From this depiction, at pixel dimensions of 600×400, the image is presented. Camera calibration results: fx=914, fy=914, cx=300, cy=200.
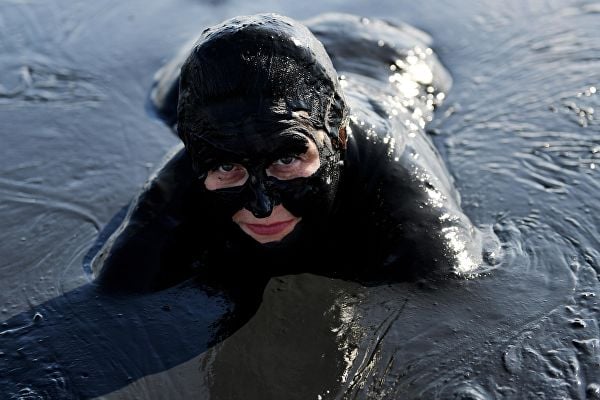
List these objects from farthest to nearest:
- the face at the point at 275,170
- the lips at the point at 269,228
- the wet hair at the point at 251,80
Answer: the lips at the point at 269,228 → the face at the point at 275,170 → the wet hair at the point at 251,80

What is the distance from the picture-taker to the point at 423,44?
21.7 feet

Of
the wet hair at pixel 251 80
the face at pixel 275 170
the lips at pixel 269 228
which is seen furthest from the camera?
the lips at pixel 269 228

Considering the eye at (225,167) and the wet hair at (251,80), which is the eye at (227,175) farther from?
the wet hair at (251,80)

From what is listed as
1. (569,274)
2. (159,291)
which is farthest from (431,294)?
(159,291)

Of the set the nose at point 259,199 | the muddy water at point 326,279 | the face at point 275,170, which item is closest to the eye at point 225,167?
the face at point 275,170

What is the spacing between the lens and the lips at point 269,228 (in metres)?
3.93

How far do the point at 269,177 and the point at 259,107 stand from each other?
325 mm

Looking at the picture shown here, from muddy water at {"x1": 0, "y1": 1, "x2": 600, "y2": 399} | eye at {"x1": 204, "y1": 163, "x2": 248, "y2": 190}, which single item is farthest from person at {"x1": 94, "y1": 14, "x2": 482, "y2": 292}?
muddy water at {"x1": 0, "y1": 1, "x2": 600, "y2": 399}

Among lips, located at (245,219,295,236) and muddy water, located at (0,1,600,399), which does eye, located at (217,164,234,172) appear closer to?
lips, located at (245,219,295,236)

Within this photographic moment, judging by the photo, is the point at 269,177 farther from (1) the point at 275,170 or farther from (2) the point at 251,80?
(2) the point at 251,80

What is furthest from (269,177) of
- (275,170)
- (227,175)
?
(227,175)

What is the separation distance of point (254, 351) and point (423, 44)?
3.42 meters

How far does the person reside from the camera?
11.6 feet

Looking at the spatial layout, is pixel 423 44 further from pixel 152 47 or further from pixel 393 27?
pixel 152 47
